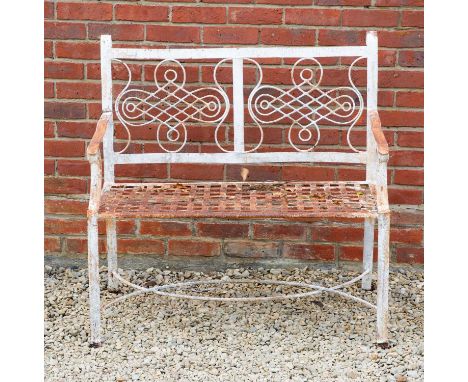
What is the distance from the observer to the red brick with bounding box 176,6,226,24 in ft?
11.4

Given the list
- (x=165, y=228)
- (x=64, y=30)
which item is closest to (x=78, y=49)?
(x=64, y=30)

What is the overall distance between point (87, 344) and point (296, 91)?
4.55ft

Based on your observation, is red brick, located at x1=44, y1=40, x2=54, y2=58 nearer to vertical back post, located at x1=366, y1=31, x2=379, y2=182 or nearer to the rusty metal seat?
the rusty metal seat

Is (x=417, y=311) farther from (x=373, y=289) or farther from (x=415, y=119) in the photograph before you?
(x=415, y=119)

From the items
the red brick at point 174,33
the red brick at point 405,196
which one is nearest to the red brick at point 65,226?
the red brick at point 174,33

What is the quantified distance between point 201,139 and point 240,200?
0.60 metres

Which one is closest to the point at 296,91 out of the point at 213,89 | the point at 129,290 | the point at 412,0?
the point at 213,89

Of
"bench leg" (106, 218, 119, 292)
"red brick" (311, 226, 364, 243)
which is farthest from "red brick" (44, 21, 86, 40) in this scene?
"red brick" (311, 226, 364, 243)

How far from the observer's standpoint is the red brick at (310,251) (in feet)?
12.1

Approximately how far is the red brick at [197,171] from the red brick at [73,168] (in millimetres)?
403

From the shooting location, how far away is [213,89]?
346 cm

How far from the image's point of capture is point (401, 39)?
3436 millimetres

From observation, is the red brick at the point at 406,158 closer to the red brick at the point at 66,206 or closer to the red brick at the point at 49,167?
the red brick at the point at 66,206

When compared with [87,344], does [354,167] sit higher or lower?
higher
